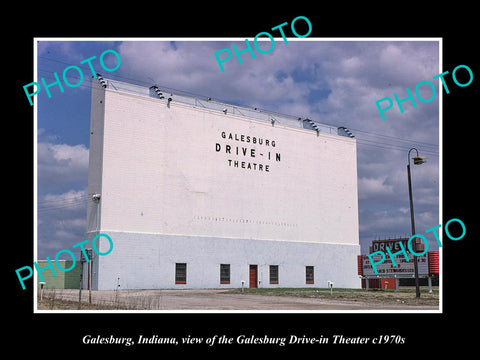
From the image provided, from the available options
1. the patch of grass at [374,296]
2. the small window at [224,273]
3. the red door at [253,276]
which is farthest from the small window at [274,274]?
the patch of grass at [374,296]

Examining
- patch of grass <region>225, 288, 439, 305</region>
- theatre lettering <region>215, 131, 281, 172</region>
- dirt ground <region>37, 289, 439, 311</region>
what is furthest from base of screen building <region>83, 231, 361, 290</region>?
theatre lettering <region>215, 131, 281, 172</region>

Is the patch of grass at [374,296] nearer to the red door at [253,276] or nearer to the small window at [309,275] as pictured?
the red door at [253,276]

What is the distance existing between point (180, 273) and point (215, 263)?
337cm

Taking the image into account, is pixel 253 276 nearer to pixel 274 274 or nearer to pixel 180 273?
pixel 274 274

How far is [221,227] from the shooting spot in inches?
1759

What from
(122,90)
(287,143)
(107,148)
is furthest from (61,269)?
(287,143)

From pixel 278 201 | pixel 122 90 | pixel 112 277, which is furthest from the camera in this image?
pixel 278 201

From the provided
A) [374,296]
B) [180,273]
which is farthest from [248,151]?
[374,296]

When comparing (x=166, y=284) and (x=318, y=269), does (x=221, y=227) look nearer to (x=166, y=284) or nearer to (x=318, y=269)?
(x=166, y=284)

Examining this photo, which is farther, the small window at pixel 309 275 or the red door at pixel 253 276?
the small window at pixel 309 275

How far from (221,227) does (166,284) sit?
6733 mm

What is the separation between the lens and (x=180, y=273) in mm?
42094

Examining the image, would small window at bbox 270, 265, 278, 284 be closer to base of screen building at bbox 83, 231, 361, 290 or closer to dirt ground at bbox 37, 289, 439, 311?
base of screen building at bbox 83, 231, 361, 290

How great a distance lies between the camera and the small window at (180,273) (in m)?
41.9
